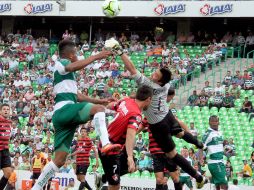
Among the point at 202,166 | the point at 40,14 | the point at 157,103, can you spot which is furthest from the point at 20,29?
the point at 157,103

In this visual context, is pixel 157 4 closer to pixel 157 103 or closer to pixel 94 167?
pixel 94 167

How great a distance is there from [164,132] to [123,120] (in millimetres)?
1982

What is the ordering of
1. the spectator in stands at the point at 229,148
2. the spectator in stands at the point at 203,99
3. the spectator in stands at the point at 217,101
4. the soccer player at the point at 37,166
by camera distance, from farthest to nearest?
1. the spectator in stands at the point at 203,99
2. the spectator in stands at the point at 217,101
3. the spectator in stands at the point at 229,148
4. the soccer player at the point at 37,166

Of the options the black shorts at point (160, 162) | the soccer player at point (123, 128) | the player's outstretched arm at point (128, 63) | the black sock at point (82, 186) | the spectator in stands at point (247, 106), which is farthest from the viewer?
the spectator in stands at point (247, 106)

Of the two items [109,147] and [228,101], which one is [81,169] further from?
[109,147]

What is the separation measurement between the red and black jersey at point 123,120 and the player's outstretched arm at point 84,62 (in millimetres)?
995

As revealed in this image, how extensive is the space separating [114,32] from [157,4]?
17.2 ft

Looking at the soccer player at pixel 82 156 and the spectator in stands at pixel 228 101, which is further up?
the spectator in stands at pixel 228 101

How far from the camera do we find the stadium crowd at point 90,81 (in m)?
25.9

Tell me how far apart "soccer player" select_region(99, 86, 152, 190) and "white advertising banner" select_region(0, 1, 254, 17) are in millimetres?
22283

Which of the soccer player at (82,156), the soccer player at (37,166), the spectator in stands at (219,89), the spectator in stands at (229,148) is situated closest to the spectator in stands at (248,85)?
the spectator in stands at (219,89)

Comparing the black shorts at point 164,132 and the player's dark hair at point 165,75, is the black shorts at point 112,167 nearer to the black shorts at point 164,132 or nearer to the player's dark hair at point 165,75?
the black shorts at point 164,132

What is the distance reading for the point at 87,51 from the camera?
1419 inches

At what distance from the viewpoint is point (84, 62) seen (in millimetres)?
12070
